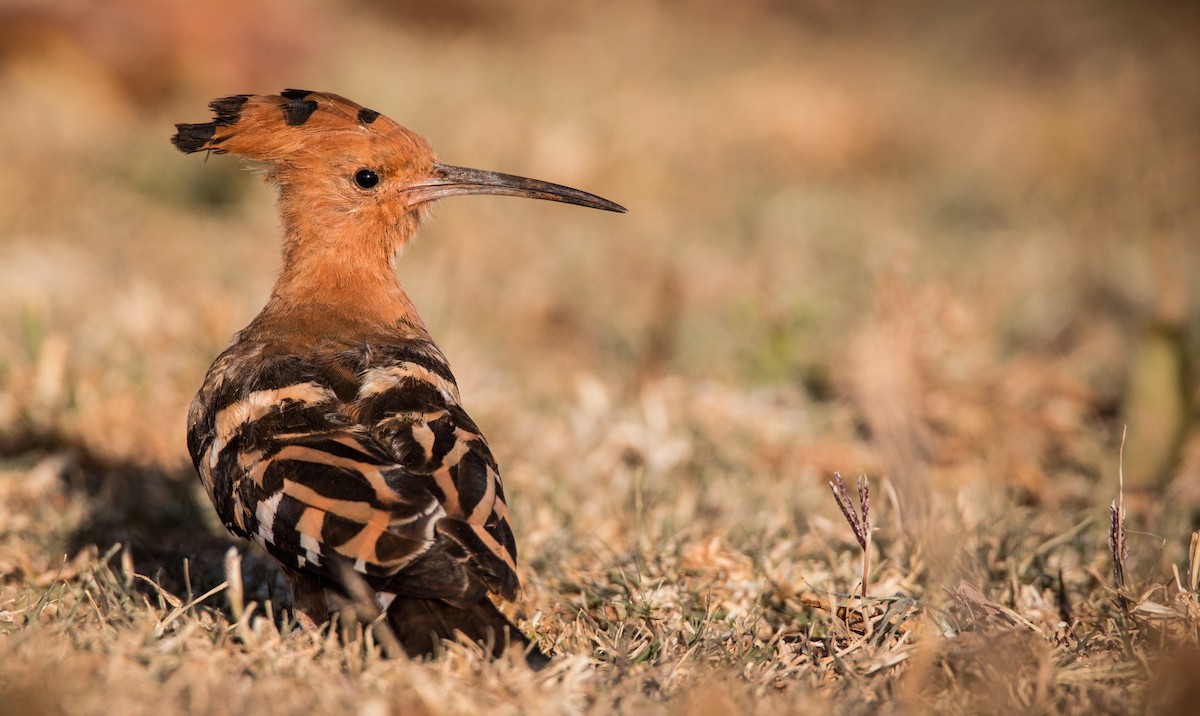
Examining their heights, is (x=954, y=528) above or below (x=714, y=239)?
below

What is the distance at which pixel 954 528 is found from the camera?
2824 millimetres

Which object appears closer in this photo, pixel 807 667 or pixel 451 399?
pixel 807 667

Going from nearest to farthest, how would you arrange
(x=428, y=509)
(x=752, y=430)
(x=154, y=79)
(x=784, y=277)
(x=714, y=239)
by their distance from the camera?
(x=428, y=509), (x=752, y=430), (x=784, y=277), (x=714, y=239), (x=154, y=79)

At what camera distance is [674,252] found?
231 inches

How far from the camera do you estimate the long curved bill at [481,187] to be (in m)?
3.13

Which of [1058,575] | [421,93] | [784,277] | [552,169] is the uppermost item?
[421,93]

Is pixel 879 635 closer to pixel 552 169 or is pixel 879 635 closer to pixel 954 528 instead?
pixel 954 528

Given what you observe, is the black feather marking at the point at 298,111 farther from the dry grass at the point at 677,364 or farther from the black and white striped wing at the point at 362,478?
the dry grass at the point at 677,364

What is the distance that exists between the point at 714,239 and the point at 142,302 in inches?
114

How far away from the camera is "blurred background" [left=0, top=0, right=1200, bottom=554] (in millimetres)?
3709

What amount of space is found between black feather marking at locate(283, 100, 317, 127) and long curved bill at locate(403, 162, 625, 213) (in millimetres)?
303

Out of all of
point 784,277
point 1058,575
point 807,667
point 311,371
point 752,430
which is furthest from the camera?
point 784,277

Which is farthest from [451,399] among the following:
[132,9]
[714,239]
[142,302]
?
[132,9]

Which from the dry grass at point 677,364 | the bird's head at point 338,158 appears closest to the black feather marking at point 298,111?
the bird's head at point 338,158
